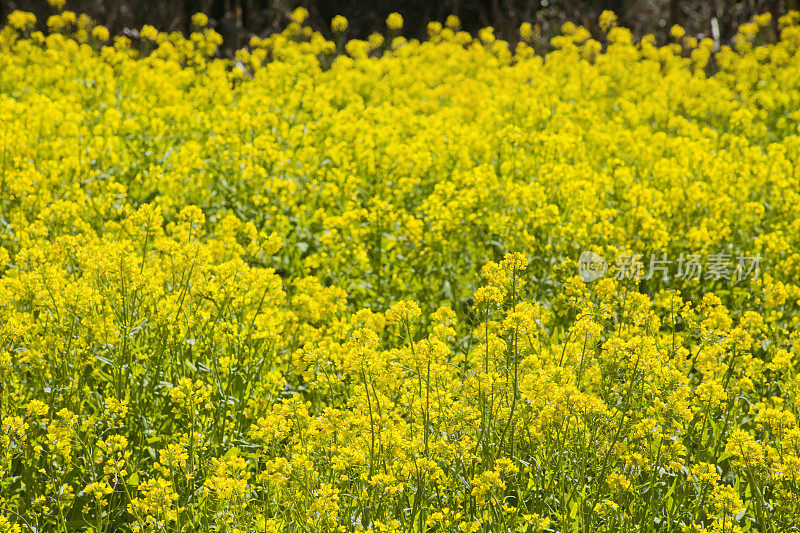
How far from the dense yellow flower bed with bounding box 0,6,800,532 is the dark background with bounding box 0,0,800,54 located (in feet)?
9.36

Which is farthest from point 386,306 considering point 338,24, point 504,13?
point 504,13

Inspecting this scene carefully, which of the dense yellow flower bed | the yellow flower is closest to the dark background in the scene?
the yellow flower

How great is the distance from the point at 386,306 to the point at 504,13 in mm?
9595

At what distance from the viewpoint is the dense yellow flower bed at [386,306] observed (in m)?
3.53

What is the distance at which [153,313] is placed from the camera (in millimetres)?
4406

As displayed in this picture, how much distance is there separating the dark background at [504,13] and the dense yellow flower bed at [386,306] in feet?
9.36

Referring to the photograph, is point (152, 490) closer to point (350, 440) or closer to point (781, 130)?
point (350, 440)

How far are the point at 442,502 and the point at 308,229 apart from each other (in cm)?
323

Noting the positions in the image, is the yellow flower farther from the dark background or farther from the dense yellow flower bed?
the dense yellow flower bed

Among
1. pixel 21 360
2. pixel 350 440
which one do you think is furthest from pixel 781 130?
pixel 21 360

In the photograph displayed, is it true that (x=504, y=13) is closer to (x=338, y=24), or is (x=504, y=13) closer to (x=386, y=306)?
(x=338, y=24)

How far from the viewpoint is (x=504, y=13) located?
14055 millimetres

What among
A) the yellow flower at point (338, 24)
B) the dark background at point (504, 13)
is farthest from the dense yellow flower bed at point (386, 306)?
the dark background at point (504, 13)

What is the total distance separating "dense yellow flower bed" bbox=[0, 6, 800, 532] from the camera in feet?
11.6
